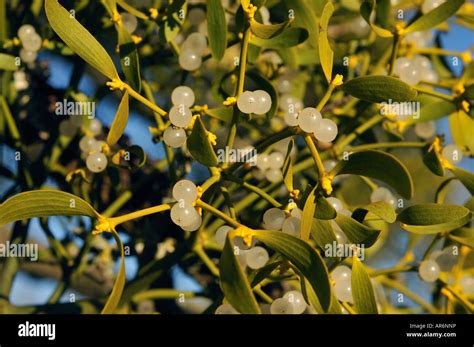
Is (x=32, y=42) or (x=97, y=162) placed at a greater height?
(x=32, y=42)

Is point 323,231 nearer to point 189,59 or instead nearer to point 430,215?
point 430,215

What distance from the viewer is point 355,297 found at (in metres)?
0.60

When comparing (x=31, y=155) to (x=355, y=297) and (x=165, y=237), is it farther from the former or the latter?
(x=355, y=297)

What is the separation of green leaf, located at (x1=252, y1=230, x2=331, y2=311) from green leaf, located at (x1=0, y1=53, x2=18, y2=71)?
1.41ft

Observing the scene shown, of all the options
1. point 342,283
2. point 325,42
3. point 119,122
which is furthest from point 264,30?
point 342,283

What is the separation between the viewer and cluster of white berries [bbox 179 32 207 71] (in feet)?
2.51

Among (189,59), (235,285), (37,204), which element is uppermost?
(189,59)

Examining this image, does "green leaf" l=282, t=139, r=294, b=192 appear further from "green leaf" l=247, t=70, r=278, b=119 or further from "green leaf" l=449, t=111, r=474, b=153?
"green leaf" l=449, t=111, r=474, b=153

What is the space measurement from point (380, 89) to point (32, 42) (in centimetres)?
46

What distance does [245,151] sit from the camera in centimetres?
69

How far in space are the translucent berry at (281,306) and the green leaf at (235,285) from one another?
16cm
